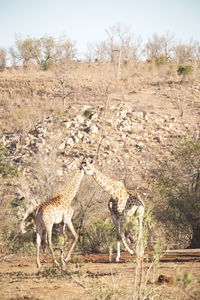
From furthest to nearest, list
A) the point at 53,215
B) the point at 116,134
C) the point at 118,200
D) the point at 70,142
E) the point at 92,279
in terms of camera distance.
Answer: the point at 116,134
the point at 70,142
the point at 118,200
the point at 53,215
the point at 92,279

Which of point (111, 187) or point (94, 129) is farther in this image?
point (94, 129)

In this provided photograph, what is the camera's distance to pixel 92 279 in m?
6.09

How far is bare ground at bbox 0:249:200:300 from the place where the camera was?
19.9ft

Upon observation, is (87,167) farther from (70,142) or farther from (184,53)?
(184,53)

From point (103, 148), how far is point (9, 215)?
53.6 feet

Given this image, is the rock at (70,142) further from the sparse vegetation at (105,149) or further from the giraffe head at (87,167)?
the giraffe head at (87,167)

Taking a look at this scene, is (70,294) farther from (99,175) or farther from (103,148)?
(103,148)

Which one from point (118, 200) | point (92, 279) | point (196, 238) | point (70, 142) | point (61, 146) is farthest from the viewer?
point (70, 142)

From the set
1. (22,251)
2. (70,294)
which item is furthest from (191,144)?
(70,294)

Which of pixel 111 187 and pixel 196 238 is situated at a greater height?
pixel 111 187

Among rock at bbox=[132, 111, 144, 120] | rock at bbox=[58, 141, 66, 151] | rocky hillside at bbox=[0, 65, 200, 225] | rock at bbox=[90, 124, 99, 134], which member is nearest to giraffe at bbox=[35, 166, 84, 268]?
rocky hillside at bbox=[0, 65, 200, 225]

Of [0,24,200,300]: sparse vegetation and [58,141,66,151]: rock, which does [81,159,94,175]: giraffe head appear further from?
[58,141,66,151]: rock

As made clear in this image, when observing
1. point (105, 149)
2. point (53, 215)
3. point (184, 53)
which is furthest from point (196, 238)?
point (184, 53)

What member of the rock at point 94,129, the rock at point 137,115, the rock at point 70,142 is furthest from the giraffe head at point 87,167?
the rock at point 137,115
